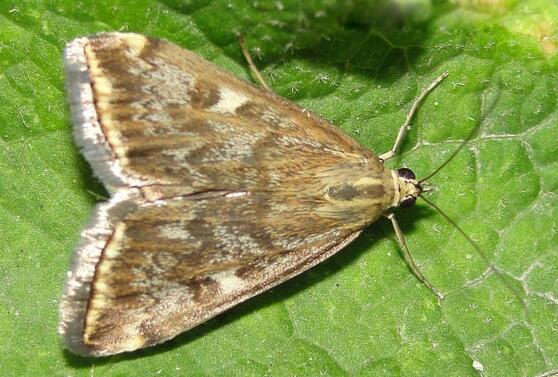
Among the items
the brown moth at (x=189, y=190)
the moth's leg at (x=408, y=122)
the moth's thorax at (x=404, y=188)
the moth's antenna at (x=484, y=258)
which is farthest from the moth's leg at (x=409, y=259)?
the moth's leg at (x=408, y=122)

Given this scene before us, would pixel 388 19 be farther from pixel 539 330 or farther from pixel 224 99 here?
pixel 539 330

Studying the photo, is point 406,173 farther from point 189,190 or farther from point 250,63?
point 189,190

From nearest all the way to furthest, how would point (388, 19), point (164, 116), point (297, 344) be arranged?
point (388, 19), point (164, 116), point (297, 344)

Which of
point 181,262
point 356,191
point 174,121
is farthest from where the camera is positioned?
point 356,191

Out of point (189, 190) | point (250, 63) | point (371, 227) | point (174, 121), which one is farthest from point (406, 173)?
point (174, 121)

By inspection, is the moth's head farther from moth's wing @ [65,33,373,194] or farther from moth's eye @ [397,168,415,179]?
moth's wing @ [65,33,373,194]

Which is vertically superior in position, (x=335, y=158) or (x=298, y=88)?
(x=298, y=88)

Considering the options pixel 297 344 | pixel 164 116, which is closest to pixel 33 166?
pixel 164 116
